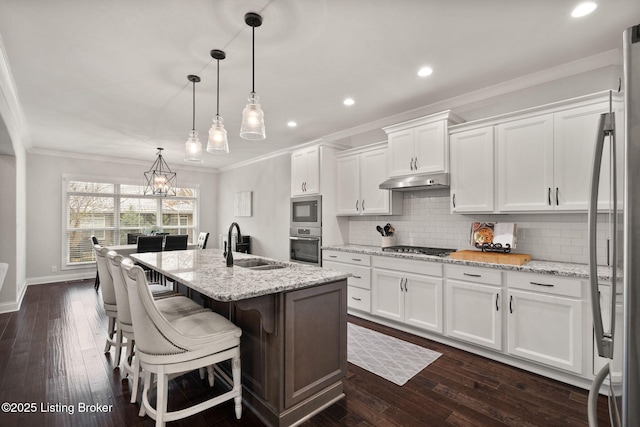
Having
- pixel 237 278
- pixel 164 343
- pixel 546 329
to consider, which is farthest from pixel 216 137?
pixel 546 329

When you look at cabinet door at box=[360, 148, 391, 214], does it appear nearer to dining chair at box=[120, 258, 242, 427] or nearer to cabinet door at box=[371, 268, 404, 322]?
cabinet door at box=[371, 268, 404, 322]

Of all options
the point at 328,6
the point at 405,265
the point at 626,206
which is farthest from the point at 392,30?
the point at 405,265

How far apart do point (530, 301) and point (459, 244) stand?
1.04 m

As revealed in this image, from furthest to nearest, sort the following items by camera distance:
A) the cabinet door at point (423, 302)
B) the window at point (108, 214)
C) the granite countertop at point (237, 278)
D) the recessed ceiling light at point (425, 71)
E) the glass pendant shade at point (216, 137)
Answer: the window at point (108, 214) → the cabinet door at point (423, 302) → the recessed ceiling light at point (425, 71) → the glass pendant shade at point (216, 137) → the granite countertop at point (237, 278)

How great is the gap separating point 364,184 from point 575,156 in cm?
226

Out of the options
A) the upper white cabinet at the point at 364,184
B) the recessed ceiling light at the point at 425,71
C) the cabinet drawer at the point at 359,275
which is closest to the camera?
the recessed ceiling light at the point at 425,71

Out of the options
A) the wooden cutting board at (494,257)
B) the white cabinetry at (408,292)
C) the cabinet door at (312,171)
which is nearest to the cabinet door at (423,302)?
the white cabinetry at (408,292)

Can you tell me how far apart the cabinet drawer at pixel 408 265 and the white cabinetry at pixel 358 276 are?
16 cm

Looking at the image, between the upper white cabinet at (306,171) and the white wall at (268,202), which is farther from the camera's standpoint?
the white wall at (268,202)

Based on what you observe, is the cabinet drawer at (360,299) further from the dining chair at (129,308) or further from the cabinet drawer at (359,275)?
the dining chair at (129,308)

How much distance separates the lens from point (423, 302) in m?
3.22

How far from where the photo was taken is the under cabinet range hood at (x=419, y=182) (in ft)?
10.7

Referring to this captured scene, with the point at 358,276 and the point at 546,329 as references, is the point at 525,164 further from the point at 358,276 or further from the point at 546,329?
the point at 358,276

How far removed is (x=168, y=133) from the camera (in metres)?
4.90
